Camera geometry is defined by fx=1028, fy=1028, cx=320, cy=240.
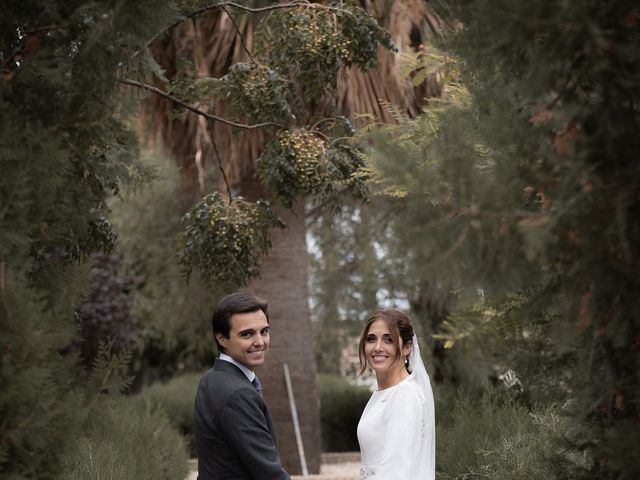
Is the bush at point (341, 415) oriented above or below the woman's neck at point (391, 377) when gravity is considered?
below

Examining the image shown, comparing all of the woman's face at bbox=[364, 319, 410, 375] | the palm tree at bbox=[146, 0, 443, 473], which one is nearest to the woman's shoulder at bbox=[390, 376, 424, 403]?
the woman's face at bbox=[364, 319, 410, 375]

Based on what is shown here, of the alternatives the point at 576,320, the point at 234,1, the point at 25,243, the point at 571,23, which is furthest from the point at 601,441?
the point at 234,1

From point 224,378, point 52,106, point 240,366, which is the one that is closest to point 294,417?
point 240,366

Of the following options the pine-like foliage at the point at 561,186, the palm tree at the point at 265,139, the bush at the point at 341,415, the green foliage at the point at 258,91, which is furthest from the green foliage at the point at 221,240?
the bush at the point at 341,415

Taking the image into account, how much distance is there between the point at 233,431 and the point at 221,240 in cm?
365

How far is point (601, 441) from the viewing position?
3.91 meters

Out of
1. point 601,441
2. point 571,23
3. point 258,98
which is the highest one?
point 258,98

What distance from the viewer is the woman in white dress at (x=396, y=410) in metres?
4.98

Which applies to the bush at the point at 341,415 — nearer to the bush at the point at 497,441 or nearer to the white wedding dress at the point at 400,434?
the bush at the point at 497,441

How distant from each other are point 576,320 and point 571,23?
1089 mm

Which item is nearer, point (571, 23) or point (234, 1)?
point (571, 23)

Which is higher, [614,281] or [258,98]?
[258,98]

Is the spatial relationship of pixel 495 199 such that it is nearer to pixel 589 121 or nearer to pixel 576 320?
pixel 589 121

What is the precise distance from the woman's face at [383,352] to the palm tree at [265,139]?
694cm
